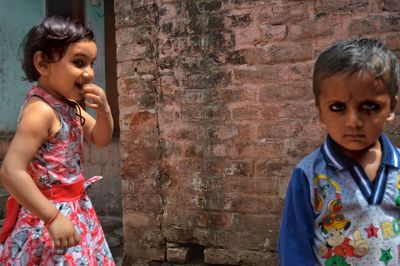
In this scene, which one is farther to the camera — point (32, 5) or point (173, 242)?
point (32, 5)

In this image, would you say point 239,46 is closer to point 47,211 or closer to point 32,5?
point 47,211

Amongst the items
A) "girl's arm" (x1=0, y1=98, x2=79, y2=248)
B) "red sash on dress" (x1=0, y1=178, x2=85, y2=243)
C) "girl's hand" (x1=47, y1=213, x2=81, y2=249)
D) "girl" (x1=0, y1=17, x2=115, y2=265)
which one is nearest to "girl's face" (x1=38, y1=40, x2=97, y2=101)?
"girl" (x1=0, y1=17, x2=115, y2=265)

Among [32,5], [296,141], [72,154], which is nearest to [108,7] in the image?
[32,5]

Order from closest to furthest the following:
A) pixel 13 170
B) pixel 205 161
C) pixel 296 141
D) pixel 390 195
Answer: pixel 390 195 → pixel 13 170 → pixel 296 141 → pixel 205 161

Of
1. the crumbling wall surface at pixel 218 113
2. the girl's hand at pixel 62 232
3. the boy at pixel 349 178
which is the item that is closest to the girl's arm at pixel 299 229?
the boy at pixel 349 178

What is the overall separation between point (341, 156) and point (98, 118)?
3.61 ft

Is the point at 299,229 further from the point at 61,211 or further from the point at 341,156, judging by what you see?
the point at 61,211

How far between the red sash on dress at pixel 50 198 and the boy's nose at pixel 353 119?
112cm

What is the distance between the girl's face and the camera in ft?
6.38

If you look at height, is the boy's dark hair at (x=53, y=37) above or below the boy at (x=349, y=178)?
above

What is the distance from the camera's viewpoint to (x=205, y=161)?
3.14 metres

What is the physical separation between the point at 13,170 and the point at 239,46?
1676mm

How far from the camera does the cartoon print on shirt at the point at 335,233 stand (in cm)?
146

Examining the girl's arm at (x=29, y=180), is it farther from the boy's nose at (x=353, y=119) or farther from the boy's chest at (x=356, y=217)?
the boy's nose at (x=353, y=119)
